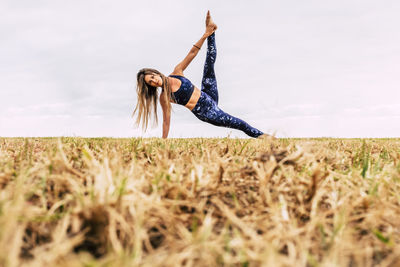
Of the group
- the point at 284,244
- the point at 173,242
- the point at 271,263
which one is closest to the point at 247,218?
the point at 284,244

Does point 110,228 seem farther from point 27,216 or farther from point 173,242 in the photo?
point 27,216

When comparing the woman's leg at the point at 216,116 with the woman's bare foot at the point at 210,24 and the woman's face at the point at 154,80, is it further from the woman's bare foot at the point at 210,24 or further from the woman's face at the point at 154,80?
the woman's bare foot at the point at 210,24

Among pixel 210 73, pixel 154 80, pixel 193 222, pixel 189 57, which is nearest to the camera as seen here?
pixel 193 222

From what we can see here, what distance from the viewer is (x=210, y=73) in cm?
700

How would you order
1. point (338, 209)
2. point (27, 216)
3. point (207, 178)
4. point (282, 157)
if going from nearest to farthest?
point (27, 216) → point (338, 209) → point (207, 178) → point (282, 157)

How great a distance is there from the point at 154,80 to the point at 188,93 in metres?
0.76

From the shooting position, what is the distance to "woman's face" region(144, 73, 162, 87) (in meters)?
6.50

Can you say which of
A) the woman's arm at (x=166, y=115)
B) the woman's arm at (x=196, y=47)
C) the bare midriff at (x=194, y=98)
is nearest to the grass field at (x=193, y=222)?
the woman's arm at (x=166, y=115)

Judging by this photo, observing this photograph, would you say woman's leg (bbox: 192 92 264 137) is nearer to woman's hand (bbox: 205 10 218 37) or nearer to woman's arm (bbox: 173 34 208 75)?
woman's arm (bbox: 173 34 208 75)

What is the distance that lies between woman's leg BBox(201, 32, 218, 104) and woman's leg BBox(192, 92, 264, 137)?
9.9 inches

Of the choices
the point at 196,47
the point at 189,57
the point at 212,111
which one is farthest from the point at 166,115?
the point at 196,47

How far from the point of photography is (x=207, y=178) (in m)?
1.25

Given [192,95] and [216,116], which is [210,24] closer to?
[192,95]

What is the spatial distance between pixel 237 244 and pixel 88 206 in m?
0.39
